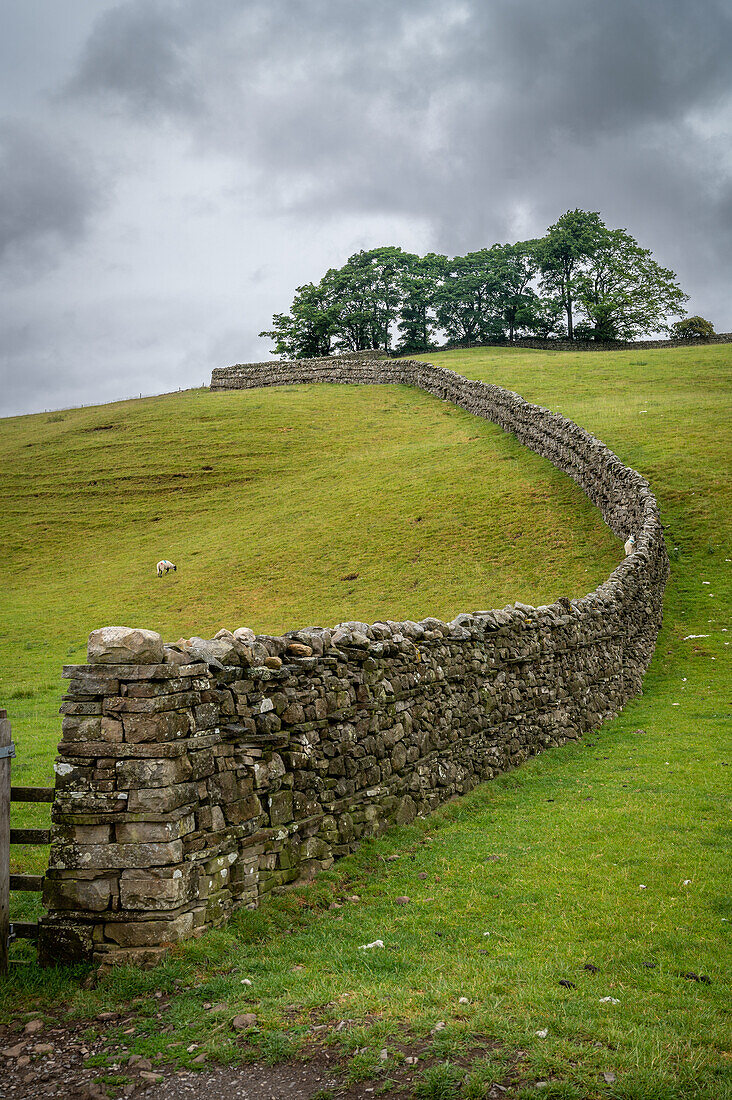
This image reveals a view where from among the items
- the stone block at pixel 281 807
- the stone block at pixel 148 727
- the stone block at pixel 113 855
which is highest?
the stone block at pixel 148 727

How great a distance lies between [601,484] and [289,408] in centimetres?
2856

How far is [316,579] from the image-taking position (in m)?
27.5

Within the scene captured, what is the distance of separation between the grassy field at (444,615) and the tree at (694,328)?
18.2 meters

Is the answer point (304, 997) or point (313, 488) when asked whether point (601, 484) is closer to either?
point (313, 488)

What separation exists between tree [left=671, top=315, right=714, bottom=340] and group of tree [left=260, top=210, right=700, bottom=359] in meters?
4.13

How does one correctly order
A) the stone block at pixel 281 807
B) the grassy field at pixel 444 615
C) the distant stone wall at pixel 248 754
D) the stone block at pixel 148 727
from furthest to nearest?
the stone block at pixel 281 807 → the stone block at pixel 148 727 → the distant stone wall at pixel 248 754 → the grassy field at pixel 444 615

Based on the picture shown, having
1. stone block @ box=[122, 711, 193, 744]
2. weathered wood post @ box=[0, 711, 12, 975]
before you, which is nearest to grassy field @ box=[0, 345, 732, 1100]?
weathered wood post @ box=[0, 711, 12, 975]

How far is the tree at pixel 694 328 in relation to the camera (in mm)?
73875

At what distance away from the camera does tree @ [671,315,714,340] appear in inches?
2908

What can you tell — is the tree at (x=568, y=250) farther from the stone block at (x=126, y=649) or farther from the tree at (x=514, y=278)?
the stone block at (x=126, y=649)

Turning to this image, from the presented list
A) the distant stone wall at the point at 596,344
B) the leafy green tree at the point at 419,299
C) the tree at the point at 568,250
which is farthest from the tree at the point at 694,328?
the leafy green tree at the point at 419,299

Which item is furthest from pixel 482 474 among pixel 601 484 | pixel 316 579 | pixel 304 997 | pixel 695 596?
pixel 304 997

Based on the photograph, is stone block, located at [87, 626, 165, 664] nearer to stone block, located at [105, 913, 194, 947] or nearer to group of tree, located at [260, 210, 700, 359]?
stone block, located at [105, 913, 194, 947]

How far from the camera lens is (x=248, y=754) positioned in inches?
312
